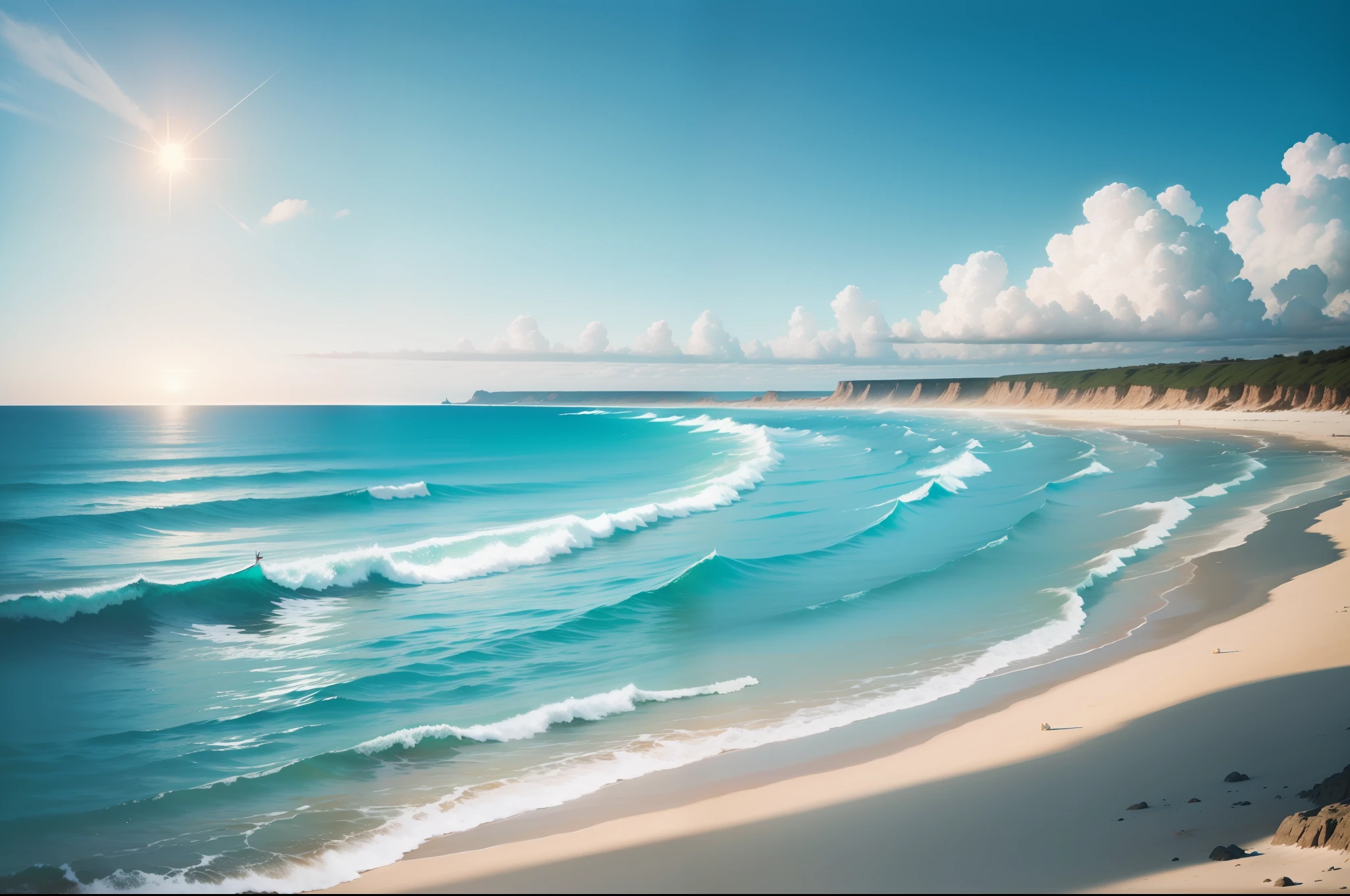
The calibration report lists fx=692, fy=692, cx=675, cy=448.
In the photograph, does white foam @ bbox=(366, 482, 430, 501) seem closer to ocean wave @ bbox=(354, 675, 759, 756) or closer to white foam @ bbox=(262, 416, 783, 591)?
white foam @ bbox=(262, 416, 783, 591)

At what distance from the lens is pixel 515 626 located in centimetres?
1324

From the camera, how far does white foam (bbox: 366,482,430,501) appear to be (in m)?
33.2

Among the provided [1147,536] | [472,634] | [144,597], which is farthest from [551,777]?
[1147,536]

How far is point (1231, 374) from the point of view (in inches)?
3455

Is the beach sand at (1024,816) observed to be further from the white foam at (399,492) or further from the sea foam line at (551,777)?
the white foam at (399,492)

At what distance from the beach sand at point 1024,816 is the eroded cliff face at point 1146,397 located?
6928 centimetres

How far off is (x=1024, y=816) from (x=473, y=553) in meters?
16.8

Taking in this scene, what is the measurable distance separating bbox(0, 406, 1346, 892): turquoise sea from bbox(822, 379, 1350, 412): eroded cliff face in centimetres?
4587

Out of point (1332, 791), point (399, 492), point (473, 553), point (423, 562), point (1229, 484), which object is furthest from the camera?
point (399, 492)

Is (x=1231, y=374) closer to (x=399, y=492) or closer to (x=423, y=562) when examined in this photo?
(x=399, y=492)

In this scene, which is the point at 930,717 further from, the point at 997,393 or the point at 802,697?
the point at 997,393

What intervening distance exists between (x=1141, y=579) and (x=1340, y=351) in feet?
238

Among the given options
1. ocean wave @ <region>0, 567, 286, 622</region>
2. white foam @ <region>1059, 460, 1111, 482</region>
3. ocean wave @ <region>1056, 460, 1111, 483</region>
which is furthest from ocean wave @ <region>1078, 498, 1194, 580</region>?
ocean wave @ <region>0, 567, 286, 622</region>

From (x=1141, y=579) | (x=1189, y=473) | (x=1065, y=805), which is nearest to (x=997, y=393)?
(x=1189, y=473)
